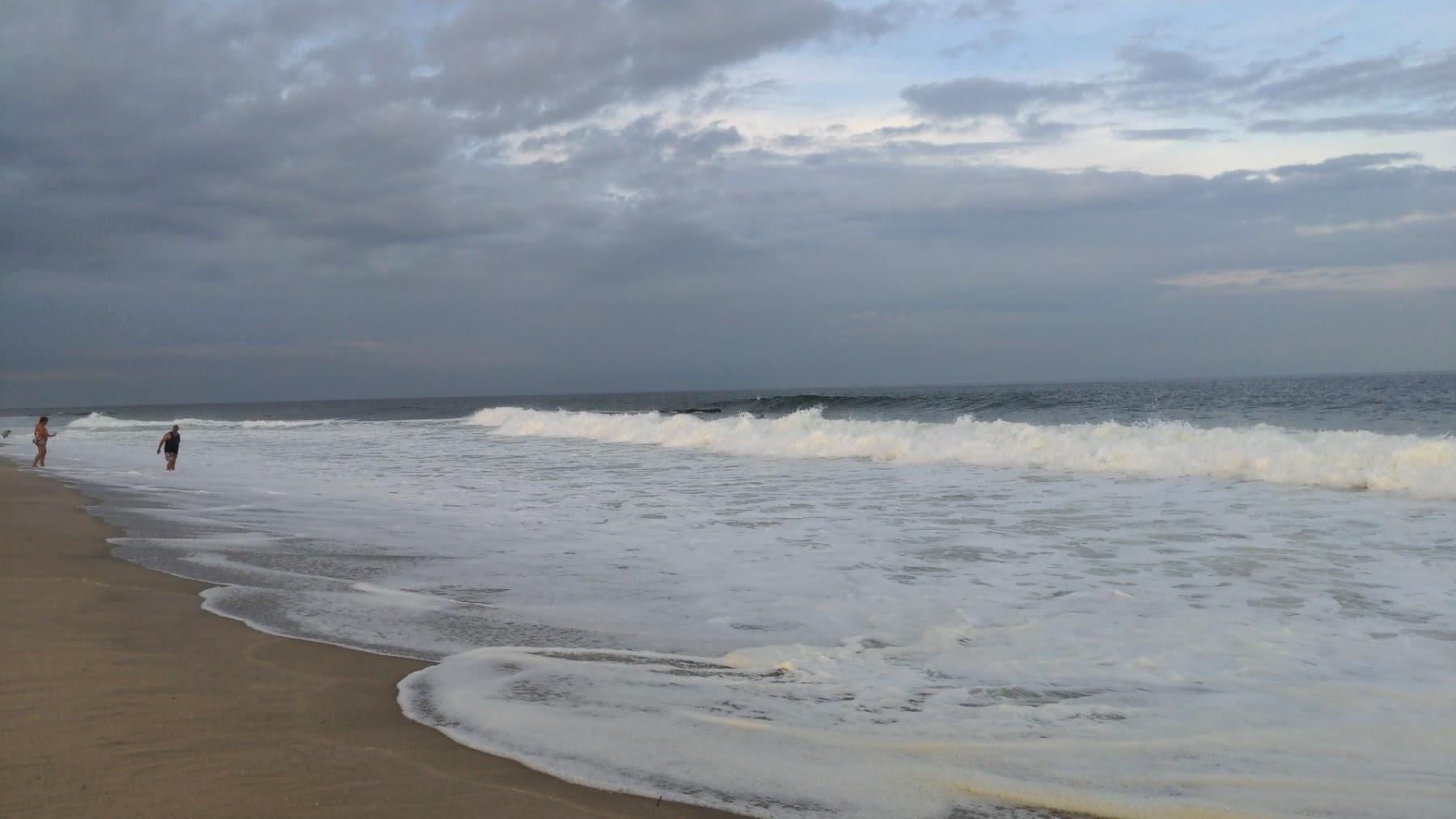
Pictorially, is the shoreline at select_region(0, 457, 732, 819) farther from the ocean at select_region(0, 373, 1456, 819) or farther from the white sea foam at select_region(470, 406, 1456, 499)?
the white sea foam at select_region(470, 406, 1456, 499)

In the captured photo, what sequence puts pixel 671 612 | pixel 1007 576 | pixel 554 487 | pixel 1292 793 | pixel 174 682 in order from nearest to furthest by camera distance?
pixel 1292 793
pixel 174 682
pixel 671 612
pixel 1007 576
pixel 554 487

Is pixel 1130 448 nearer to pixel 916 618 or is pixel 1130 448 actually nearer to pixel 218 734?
pixel 916 618

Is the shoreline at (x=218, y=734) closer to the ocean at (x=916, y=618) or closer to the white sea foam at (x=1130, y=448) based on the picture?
the ocean at (x=916, y=618)

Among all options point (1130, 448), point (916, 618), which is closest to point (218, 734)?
point (916, 618)

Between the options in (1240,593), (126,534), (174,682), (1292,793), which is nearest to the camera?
(1292,793)

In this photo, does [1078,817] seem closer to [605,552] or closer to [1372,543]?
[605,552]

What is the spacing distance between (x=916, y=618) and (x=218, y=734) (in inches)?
164

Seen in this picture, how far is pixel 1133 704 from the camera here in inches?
170

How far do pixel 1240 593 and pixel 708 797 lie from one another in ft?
17.5

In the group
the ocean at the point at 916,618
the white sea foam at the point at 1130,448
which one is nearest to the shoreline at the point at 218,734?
the ocean at the point at 916,618

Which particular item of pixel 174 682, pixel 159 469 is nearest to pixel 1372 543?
pixel 174 682

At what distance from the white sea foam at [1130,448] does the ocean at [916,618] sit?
0.28 feet

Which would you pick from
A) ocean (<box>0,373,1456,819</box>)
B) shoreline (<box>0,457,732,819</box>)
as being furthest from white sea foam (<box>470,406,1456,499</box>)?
shoreline (<box>0,457,732,819</box>)

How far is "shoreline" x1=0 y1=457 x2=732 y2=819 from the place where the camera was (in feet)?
9.93
